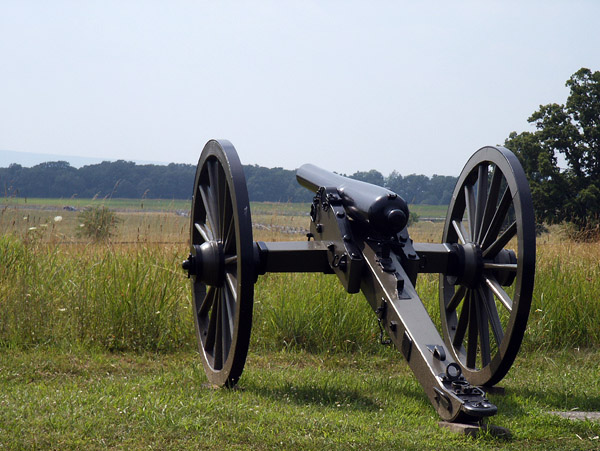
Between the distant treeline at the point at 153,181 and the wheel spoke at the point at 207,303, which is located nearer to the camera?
the wheel spoke at the point at 207,303

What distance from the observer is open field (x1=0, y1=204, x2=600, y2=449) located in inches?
165

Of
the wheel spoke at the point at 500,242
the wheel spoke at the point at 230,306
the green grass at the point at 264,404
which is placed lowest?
the green grass at the point at 264,404

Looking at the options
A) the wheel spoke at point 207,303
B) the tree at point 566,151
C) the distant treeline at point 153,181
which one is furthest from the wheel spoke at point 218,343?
the distant treeline at point 153,181

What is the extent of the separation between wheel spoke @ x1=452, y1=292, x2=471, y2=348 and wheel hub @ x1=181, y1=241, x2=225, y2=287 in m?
1.94

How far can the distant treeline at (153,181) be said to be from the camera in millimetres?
69188

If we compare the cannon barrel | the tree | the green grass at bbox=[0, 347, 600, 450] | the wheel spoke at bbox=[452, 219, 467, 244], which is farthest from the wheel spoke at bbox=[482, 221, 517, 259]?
the tree

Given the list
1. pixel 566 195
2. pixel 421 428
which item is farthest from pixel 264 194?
pixel 421 428

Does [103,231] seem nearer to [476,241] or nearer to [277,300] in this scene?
[277,300]

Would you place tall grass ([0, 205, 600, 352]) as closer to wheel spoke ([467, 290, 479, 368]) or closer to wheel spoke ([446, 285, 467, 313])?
wheel spoke ([446, 285, 467, 313])

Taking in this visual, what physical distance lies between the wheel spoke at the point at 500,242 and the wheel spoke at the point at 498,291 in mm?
169

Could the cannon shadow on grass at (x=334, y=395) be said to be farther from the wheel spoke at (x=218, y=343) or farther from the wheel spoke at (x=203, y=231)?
the wheel spoke at (x=203, y=231)

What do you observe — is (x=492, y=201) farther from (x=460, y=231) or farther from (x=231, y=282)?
(x=231, y=282)

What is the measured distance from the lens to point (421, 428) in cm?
444

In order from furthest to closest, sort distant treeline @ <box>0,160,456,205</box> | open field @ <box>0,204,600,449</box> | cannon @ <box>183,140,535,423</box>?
distant treeline @ <box>0,160,456,205</box> → cannon @ <box>183,140,535,423</box> → open field @ <box>0,204,600,449</box>
